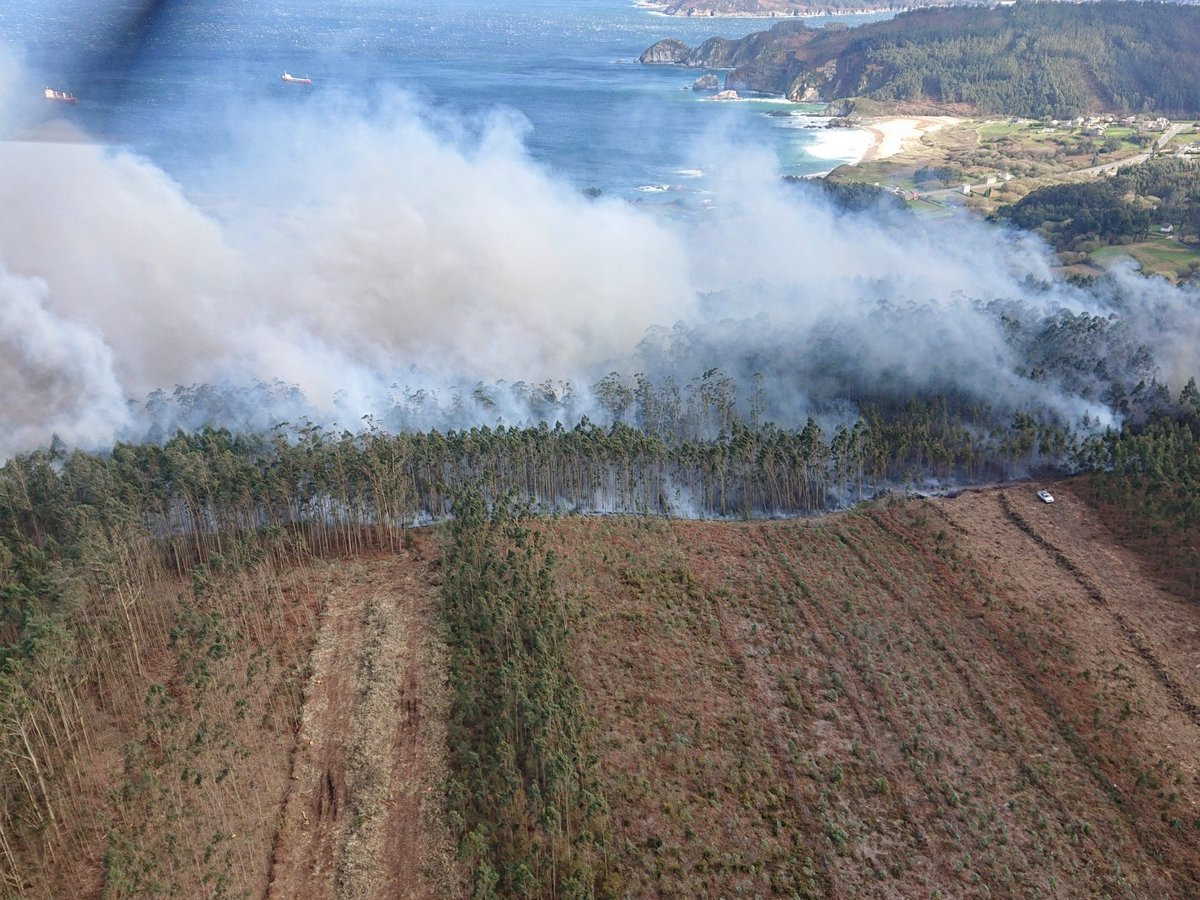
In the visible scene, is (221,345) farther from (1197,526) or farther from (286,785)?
(1197,526)

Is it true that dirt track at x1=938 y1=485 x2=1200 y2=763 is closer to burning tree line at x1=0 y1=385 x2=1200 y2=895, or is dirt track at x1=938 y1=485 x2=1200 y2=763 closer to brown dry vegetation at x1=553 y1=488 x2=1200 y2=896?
brown dry vegetation at x1=553 y1=488 x2=1200 y2=896

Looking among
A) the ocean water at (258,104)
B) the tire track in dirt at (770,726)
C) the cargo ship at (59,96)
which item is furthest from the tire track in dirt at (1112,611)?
the cargo ship at (59,96)

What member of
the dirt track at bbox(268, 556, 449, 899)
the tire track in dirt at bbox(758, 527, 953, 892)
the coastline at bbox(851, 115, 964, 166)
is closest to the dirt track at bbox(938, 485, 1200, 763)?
the tire track in dirt at bbox(758, 527, 953, 892)

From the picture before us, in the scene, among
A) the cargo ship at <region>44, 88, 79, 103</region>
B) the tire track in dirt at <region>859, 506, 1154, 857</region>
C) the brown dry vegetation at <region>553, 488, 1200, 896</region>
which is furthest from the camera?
the cargo ship at <region>44, 88, 79, 103</region>

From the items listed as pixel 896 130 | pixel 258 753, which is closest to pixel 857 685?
pixel 258 753

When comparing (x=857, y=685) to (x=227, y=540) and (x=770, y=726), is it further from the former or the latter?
(x=227, y=540)

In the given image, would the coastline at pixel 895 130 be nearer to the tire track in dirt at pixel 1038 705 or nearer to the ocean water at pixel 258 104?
the ocean water at pixel 258 104
